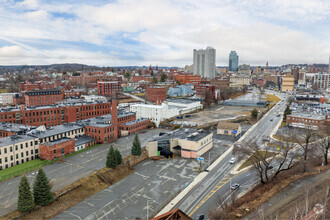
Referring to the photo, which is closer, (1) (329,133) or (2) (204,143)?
(1) (329,133)

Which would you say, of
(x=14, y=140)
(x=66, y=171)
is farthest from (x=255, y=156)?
(x=14, y=140)

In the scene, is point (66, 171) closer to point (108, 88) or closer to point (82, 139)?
point (82, 139)

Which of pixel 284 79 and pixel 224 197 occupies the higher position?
pixel 284 79

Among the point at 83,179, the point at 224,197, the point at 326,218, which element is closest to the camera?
the point at 326,218

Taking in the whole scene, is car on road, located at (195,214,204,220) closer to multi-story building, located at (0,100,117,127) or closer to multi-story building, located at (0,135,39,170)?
multi-story building, located at (0,135,39,170)

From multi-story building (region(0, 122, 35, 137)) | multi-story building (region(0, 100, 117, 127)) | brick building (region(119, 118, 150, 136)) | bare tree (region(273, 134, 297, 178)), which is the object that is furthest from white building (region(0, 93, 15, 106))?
bare tree (region(273, 134, 297, 178))

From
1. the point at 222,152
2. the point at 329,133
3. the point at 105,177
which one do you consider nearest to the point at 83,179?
the point at 105,177

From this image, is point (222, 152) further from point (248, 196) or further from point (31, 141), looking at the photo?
point (31, 141)
